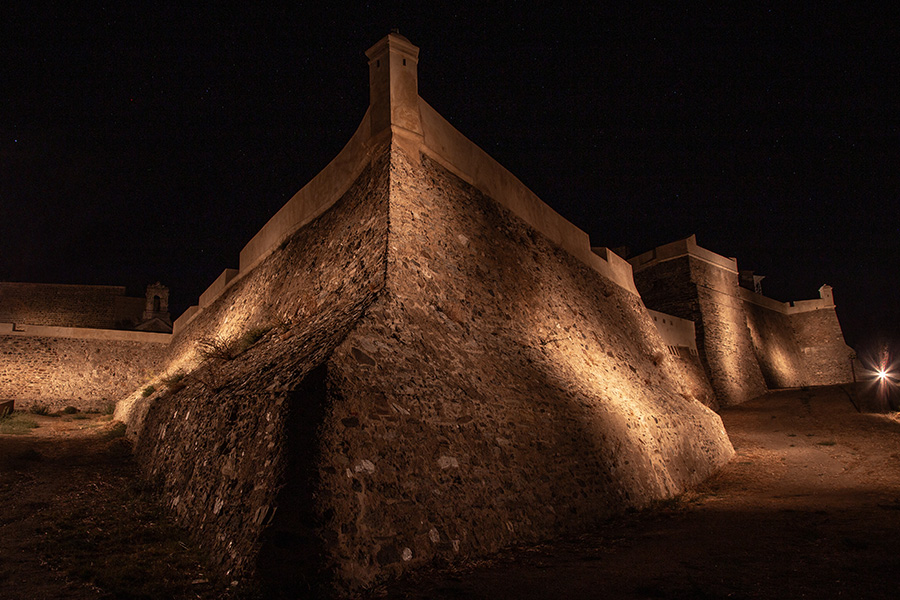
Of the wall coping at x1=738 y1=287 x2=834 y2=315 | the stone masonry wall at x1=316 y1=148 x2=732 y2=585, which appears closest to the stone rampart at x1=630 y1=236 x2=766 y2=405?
the wall coping at x1=738 y1=287 x2=834 y2=315

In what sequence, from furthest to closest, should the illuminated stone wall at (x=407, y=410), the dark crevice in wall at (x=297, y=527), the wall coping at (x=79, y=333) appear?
the wall coping at (x=79, y=333) → the illuminated stone wall at (x=407, y=410) → the dark crevice in wall at (x=297, y=527)

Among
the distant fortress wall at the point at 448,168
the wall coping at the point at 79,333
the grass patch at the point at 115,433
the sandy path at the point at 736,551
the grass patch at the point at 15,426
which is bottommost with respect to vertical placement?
the sandy path at the point at 736,551

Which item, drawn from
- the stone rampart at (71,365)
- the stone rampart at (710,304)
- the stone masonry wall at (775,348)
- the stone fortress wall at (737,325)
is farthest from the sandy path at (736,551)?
the stone masonry wall at (775,348)

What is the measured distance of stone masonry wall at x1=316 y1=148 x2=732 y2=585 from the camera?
425 centimetres

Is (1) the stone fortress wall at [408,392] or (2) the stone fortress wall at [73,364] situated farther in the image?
(2) the stone fortress wall at [73,364]

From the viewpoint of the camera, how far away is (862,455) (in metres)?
11.2

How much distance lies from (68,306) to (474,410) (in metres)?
38.4

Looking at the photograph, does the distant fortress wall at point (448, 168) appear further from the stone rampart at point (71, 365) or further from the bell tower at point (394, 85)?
the stone rampart at point (71, 365)

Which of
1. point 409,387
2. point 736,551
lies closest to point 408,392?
point 409,387

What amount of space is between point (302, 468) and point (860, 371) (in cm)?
4058

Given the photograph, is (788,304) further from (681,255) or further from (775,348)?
(681,255)

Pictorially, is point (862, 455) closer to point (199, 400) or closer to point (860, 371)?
point (199, 400)

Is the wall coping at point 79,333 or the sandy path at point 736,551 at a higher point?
the wall coping at point 79,333

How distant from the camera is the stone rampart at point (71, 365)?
56.6 ft
